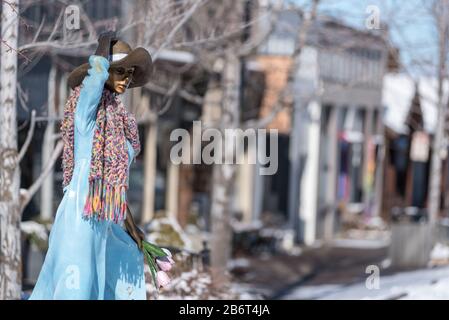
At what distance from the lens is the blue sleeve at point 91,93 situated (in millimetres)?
5656

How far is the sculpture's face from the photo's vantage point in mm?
5949

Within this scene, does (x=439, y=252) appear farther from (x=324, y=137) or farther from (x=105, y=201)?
(x=105, y=201)

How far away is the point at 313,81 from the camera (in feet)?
75.8

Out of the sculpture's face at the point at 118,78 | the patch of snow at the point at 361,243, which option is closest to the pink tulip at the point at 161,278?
the sculpture's face at the point at 118,78

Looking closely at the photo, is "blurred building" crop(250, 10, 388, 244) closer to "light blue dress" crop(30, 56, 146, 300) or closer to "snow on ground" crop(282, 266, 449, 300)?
"snow on ground" crop(282, 266, 449, 300)

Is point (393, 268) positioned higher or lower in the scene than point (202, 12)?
lower

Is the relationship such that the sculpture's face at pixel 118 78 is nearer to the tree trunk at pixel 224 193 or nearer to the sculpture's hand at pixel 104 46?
the sculpture's hand at pixel 104 46

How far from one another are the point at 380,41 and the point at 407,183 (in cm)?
1551

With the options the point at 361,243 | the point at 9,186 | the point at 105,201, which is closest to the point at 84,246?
the point at 105,201

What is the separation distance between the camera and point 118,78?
19.6 ft

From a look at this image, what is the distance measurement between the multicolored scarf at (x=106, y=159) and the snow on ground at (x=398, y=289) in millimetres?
3891

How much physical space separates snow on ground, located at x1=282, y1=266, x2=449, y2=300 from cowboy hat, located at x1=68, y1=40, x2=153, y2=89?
12.9 feet

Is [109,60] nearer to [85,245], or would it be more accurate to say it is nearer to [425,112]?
[85,245]
